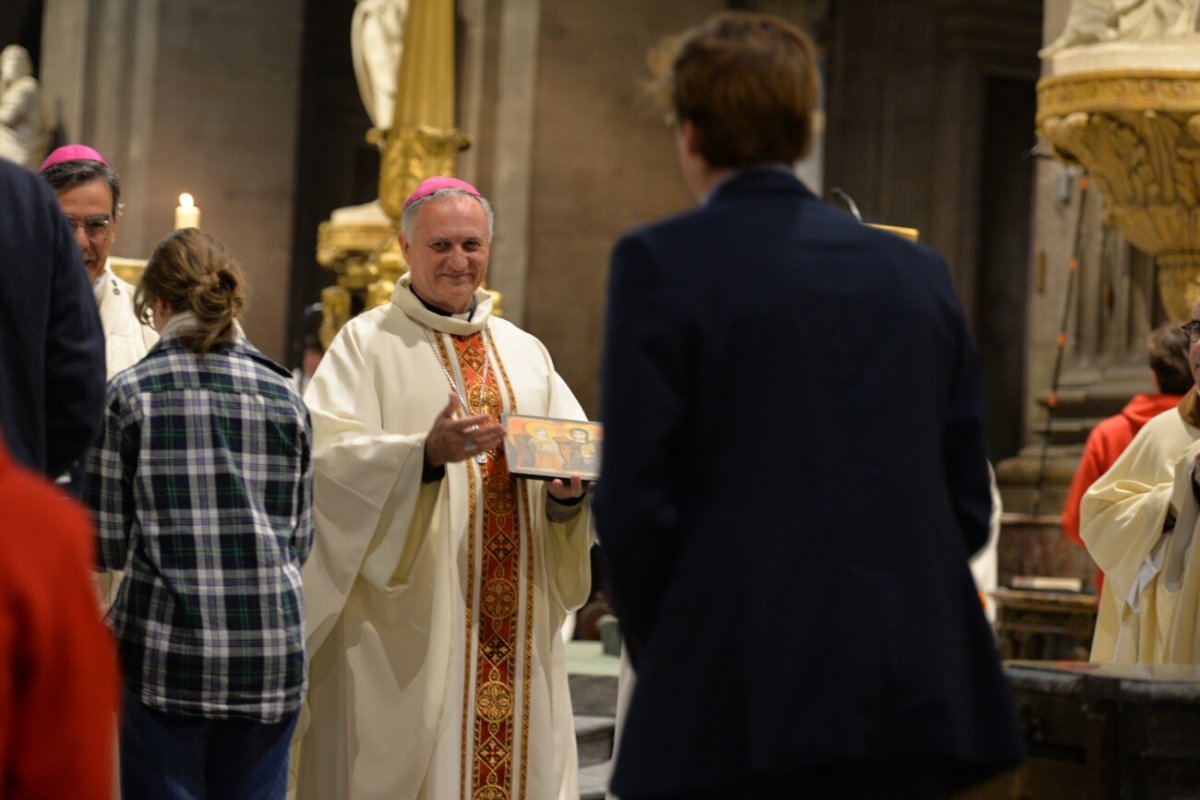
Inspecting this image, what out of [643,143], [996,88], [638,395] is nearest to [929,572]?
[638,395]

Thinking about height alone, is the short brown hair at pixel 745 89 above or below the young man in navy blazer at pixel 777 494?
above

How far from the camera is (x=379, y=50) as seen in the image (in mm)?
13406

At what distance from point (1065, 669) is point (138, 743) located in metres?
2.38

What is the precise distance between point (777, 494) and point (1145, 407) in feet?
14.5

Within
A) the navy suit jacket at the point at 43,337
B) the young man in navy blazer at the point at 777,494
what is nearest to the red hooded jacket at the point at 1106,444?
the young man in navy blazer at the point at 777,494

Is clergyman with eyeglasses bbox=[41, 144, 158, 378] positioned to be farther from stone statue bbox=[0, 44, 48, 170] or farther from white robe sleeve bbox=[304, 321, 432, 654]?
stone statue bbox=[0, 44, 48, 170]

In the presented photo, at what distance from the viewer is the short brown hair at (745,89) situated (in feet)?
8.20

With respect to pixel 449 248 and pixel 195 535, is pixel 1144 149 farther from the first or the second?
pixel 195 535

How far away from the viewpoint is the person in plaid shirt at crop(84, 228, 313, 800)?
3.61 m

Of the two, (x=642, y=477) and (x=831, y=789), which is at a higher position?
(x=642, y=477)

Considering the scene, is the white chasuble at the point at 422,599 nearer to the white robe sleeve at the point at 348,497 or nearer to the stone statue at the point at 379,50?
the white robe sleeve at the point at 348,497

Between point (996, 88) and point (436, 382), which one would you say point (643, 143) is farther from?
point (436, 382)

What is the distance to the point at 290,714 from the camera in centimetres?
376

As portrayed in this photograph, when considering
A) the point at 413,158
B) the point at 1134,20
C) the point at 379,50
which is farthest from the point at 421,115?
the point at 1134,20
